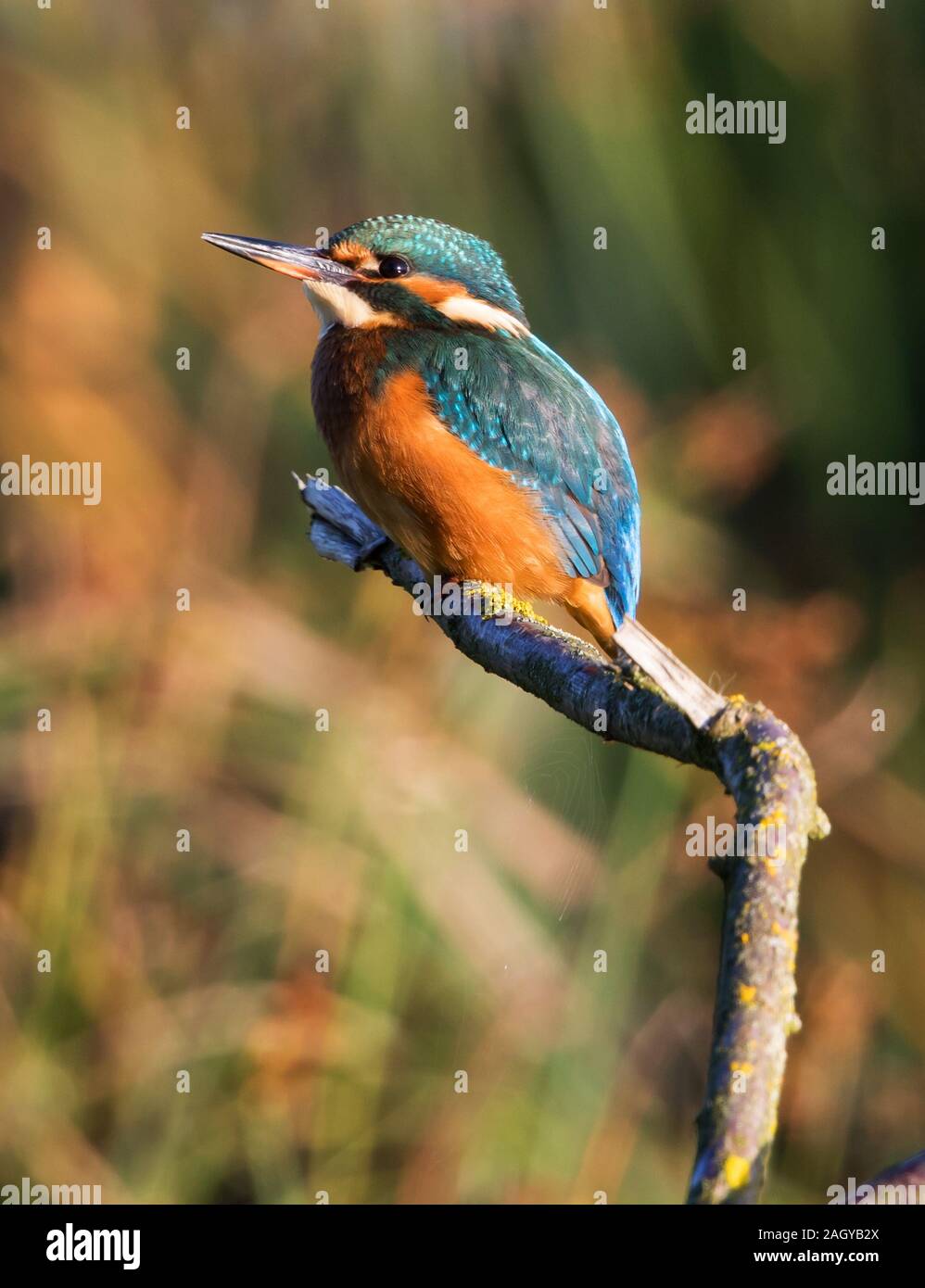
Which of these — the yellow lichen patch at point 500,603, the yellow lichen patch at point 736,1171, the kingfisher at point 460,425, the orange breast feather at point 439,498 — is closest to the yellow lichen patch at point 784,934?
the yellow lichen patch at point 736,1171

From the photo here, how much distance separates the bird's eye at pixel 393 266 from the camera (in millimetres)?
3721

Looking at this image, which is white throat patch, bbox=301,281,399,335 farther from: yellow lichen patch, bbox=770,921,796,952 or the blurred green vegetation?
yellow lichen patch, bbox=770,921,796,952

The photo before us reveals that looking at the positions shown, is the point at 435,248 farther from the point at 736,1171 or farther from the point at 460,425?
the point at 736,1171

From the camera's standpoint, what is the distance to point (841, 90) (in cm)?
452

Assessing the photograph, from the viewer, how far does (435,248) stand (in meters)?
3.74

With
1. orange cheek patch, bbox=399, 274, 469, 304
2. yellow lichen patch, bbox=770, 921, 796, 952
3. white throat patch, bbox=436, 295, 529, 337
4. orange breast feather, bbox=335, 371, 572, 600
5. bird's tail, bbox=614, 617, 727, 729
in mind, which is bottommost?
yellow lichen patch, bbox=770, 921, 796, 952

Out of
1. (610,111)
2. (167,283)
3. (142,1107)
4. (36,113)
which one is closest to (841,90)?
(610,111)

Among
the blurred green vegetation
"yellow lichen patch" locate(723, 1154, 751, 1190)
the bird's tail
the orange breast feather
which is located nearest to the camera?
"yellow lichen patch" locate(723, 1154, 751, 1190)

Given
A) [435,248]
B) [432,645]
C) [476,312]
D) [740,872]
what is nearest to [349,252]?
[435,248]

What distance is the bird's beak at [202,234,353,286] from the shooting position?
3.69m

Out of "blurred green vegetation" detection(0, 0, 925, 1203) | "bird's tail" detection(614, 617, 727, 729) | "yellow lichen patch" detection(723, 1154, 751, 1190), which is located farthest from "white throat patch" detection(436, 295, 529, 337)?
"yellow lichen patch" detection(723, 1154, 751, 1190)

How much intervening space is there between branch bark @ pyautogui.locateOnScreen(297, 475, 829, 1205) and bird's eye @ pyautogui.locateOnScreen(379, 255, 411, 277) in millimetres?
1351

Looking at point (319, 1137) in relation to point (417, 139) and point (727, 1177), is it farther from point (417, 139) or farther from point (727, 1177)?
point (417, 139)

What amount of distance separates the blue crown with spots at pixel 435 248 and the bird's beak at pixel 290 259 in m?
0.07
